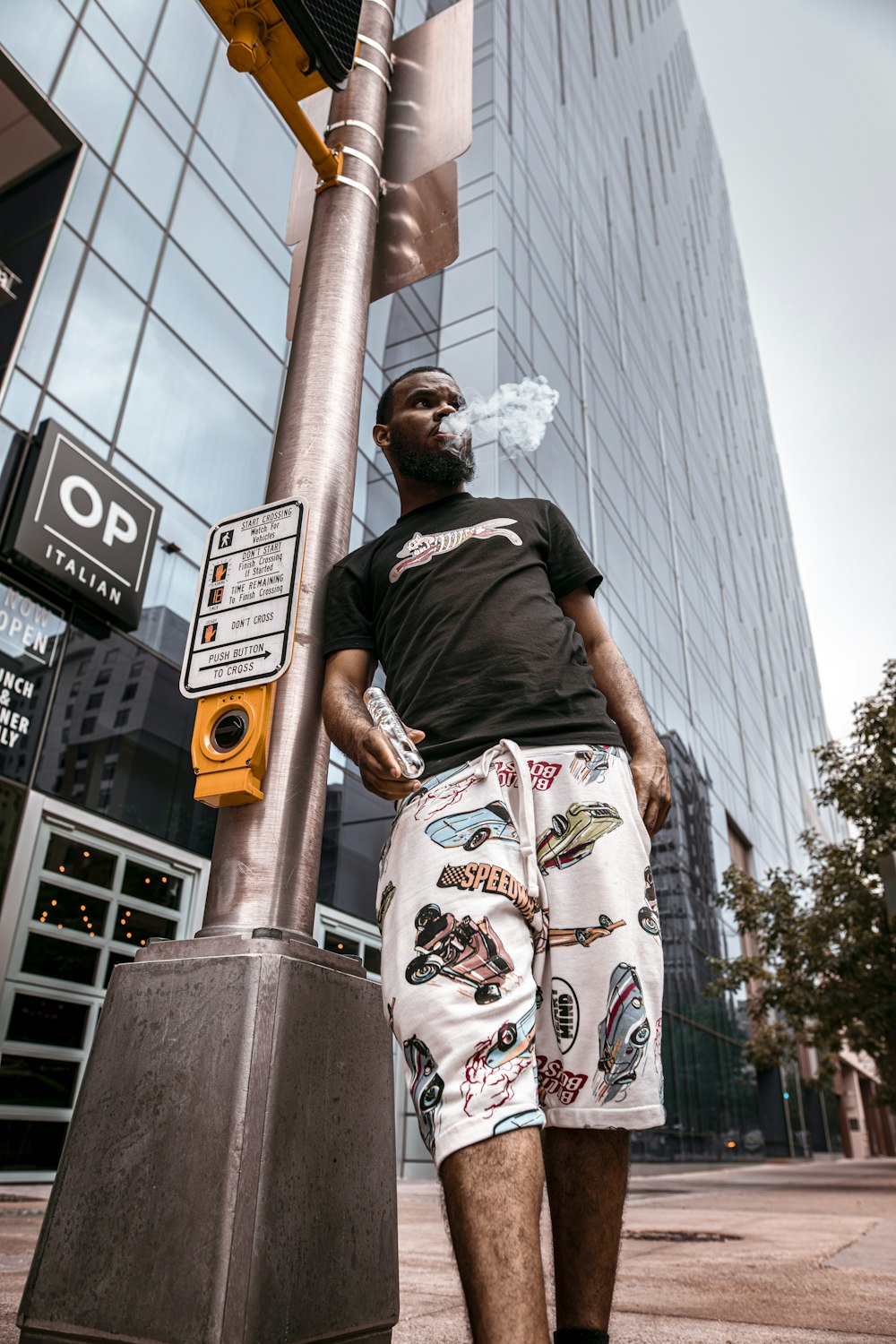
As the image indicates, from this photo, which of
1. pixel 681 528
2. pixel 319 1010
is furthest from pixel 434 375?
pixel 681 528

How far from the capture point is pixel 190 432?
10.3 m

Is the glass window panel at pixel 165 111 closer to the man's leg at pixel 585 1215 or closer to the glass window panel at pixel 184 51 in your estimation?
the glass window panel at pixel 184 51

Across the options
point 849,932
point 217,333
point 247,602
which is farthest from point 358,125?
point 849,932

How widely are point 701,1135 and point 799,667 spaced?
144 ft

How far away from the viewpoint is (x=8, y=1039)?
7062mm

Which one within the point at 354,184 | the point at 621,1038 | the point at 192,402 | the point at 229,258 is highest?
the point at 229,258

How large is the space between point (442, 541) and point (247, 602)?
455 millimetres

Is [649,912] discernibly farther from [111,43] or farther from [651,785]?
[111,43]

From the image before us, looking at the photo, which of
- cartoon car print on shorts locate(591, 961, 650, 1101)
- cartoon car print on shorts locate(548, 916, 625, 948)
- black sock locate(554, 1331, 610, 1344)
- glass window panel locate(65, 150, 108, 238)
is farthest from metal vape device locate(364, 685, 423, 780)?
glass window panel locate(65, 150, 108, 238)

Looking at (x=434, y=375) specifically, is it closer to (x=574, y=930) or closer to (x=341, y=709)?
(x=341, y=709)

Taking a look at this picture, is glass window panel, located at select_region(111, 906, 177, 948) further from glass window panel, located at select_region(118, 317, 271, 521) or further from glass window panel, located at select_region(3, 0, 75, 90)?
glass window panel, located at select_region(3, 0, 75, 90)

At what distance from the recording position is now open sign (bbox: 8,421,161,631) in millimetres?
7840

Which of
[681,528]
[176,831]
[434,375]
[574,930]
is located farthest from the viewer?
[681,528]

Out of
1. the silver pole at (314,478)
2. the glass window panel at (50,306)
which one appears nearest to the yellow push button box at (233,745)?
the silver pole at (314,478)
